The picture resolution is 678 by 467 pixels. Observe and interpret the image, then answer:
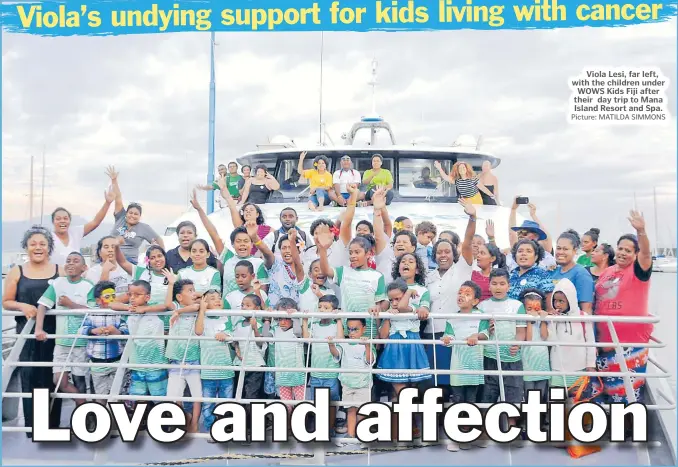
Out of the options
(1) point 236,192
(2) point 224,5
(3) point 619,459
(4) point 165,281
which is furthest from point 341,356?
(1) point 236,192

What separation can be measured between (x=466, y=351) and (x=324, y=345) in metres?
0.86

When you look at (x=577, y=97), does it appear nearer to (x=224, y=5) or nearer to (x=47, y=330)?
(x=224, y=5)

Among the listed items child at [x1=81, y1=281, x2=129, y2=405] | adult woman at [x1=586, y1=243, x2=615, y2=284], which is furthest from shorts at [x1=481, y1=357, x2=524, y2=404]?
child at [x1=81, y1=281, x2=129, y2=405]

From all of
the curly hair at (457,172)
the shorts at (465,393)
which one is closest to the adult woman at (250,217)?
the shorts at (465,393)

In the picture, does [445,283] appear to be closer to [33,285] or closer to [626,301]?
[626,301]

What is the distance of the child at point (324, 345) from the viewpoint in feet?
13.5

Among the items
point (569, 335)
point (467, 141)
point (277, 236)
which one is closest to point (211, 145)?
point (467, 141)

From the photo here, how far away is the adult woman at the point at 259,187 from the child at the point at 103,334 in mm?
2741

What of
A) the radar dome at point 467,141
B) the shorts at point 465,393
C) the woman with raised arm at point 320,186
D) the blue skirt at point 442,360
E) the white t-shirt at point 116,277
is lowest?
the shorts at point 465,393

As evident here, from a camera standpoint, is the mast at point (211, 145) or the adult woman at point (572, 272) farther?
the mast at point (211, 145)

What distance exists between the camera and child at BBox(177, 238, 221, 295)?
444 centimetres

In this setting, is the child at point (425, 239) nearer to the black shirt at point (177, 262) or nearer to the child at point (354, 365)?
the child at point (354, 365)

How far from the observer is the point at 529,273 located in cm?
436

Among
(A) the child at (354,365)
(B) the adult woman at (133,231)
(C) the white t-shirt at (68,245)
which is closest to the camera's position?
(A) the child at (354,365)
